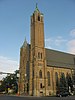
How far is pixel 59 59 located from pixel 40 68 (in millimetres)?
15576

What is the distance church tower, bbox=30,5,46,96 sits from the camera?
65.0 meters

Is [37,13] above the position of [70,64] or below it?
above

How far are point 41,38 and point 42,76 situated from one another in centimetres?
1501

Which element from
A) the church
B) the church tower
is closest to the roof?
the church

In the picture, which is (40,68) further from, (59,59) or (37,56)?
(59,59)

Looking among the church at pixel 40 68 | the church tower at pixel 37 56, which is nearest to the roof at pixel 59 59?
the church at pixel 40 68

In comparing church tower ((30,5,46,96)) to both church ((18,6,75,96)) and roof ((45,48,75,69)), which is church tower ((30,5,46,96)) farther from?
roof ((45,48,75,69))

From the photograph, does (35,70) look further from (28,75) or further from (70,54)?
(70,54)

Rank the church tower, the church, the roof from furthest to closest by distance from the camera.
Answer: the roof
the church
the church tower

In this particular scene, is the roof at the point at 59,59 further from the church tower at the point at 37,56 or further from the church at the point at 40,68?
the church tower at the point at 37,56

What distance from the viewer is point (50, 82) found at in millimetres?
69375

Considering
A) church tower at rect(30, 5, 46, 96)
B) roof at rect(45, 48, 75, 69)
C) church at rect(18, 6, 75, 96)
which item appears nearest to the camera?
church tower at rect(30, 5, 46, 96)

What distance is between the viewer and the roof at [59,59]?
7544 cm

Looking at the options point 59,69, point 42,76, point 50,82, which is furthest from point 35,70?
point 59,69
